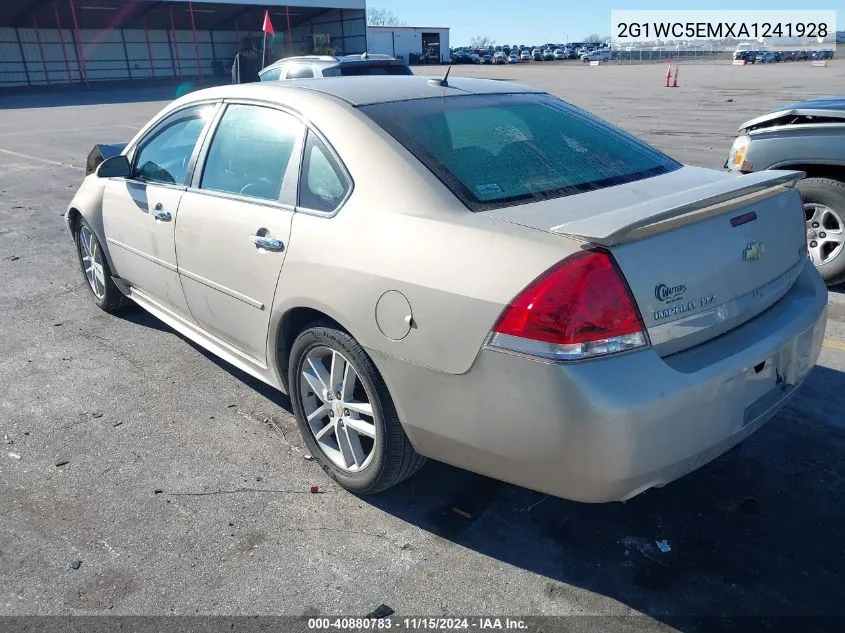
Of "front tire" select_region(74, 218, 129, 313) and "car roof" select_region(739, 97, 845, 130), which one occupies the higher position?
"car roof" select_region(739, 97, 845, 130)

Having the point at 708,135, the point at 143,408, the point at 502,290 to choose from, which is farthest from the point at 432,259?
the point at 708,135

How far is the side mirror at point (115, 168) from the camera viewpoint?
14.1ft

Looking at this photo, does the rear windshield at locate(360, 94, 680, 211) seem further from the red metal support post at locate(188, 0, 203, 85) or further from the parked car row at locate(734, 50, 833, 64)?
the parked car row at locate(734, 50, 833, 64)

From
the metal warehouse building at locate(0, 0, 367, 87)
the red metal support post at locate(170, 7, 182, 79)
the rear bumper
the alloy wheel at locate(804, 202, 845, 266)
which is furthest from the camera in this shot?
the red metal support post at locate(170, 7, 182, 79)

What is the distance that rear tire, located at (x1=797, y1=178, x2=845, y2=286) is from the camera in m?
4.97

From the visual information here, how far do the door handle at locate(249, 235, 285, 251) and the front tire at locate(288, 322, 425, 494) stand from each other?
15.2 inches

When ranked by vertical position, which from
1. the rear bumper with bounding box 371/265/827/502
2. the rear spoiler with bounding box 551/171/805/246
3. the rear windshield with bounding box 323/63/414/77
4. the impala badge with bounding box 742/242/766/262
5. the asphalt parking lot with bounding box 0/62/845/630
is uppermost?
the rear spoiler with bounding box 551/171/805/246

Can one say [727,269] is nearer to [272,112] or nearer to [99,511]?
[272,112]

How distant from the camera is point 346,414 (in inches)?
117

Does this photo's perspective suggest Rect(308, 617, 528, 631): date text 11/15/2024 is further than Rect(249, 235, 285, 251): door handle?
No

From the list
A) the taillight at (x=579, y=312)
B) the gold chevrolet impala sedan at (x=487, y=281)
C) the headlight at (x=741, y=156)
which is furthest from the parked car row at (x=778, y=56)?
the taillight at (x=579, y=312)

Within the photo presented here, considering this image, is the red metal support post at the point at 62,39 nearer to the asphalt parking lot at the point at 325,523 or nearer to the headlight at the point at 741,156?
the asphalt parking lot at the point at 325,523

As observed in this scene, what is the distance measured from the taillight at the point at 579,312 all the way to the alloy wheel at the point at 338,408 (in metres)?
0.89

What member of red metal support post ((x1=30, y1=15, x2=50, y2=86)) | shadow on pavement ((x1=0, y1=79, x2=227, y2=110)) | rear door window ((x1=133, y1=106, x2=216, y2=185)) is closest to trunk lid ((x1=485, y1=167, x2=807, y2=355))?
rear door window ((x1=133, y1=106, x2=216, y2=185))
